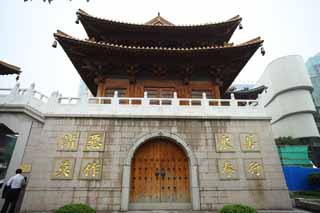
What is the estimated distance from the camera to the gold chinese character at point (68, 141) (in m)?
7.42

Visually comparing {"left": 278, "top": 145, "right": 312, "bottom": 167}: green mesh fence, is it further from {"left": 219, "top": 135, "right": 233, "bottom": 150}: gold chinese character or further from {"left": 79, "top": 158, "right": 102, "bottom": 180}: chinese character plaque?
{"left": 79, "top": 158, "right": 102, "bottom": 180}: chinese character plaque

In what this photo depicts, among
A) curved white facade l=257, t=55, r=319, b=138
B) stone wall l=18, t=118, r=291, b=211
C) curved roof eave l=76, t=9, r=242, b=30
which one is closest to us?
stone wall l=18, t=118, r=291, b=211

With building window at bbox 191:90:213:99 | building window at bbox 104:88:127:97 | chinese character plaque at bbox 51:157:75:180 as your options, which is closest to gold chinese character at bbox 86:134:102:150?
chinese character plaque at bbox 51:157:75:180

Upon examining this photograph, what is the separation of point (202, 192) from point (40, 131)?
7.53 meters

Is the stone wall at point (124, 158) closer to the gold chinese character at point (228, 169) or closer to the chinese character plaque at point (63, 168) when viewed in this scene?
the chinese character plaque at point (63, 168)

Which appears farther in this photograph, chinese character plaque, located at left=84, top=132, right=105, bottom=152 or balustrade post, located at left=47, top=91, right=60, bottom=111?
balustrade post, located at left=47, top=91, right=60, bottom=111

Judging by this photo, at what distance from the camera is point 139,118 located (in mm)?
8031

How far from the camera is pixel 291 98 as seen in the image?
92.4 ft

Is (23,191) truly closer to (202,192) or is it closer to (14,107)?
(14,107)

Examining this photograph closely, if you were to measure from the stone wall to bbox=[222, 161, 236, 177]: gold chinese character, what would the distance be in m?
0.26

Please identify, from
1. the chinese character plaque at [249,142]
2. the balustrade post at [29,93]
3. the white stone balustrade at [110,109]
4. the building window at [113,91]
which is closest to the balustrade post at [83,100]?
the white stone balustrade at [110,109]


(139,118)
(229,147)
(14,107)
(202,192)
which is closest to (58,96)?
(14,107)

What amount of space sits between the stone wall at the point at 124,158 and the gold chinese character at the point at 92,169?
262mm

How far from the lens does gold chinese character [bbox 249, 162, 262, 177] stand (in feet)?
24.2
